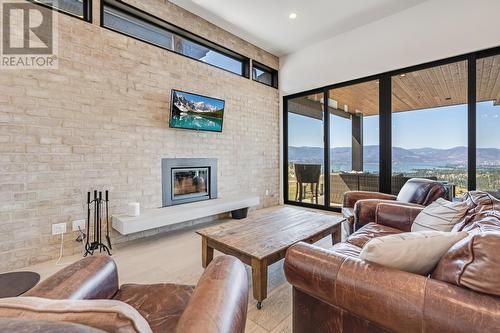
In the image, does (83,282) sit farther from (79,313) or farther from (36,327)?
(36,327)

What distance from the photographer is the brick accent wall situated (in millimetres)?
2383

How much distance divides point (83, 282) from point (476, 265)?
5.10 ft

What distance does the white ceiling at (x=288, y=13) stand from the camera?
3463 millimetres

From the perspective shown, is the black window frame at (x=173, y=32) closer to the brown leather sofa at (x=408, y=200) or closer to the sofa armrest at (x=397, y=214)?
the brown leather sofa at (x=408, y=200)

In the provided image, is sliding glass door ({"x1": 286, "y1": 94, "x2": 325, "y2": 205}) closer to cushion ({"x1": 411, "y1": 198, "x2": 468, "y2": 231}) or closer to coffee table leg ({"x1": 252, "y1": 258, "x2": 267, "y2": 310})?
cushion ({"x1": 411, "y1": 198, "x2": 468, "y2": 231})

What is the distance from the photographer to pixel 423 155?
12.4ft

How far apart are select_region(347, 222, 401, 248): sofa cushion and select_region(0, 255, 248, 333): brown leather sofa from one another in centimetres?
119

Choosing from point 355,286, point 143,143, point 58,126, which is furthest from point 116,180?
point 355,286

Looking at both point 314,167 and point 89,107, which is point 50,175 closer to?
point 89,107

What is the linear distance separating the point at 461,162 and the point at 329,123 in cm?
215

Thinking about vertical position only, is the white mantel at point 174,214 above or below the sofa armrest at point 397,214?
below

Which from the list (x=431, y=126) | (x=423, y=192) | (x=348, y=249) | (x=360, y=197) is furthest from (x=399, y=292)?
(x=431, y=126)

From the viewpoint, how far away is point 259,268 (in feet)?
5.66

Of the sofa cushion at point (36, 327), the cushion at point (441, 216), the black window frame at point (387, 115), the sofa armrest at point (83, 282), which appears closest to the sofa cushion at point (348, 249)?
the cushion at point (441, 216)
